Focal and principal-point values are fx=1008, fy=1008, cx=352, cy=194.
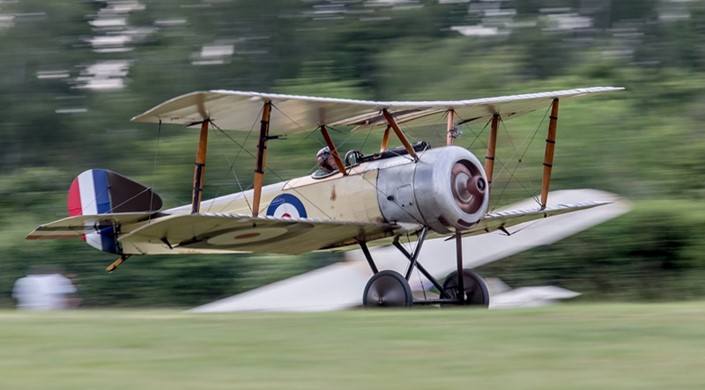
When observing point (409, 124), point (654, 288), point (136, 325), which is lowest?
point (654, 288)

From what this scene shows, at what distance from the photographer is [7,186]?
2284 centimetres

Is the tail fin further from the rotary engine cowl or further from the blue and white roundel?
the rotary engine cowl

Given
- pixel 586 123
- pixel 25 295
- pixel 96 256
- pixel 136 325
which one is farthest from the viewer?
pixel 96 256

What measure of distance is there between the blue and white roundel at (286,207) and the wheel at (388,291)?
57.3 inches

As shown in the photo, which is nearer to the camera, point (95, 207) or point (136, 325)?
point (136, 325)

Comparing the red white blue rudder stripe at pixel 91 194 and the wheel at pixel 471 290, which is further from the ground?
the red white blue rudder stripe at pixel 91 194

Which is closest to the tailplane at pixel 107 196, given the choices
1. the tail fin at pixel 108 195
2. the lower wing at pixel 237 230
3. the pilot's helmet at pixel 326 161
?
the tail fin at pixel 108 195

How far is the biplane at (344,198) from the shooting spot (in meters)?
10.1

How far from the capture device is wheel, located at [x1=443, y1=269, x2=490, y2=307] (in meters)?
11.6

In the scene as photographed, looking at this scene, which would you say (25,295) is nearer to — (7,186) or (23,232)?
(23,232)

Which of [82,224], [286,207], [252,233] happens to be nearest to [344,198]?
[286,207]

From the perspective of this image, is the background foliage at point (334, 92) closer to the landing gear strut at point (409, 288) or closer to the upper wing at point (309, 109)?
the upper wing at point (309, 109)

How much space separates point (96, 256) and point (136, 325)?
43.5 ft

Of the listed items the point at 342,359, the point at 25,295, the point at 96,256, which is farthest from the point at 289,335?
the point at 96,256
